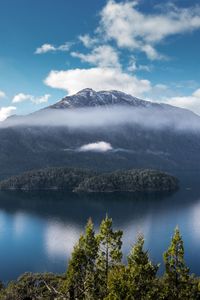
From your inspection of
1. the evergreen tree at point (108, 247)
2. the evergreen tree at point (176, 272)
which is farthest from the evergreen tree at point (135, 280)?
the evergreen tree at point (108, 247)

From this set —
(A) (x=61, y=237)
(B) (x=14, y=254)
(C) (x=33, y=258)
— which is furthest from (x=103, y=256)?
(A) (x=61, y=237)

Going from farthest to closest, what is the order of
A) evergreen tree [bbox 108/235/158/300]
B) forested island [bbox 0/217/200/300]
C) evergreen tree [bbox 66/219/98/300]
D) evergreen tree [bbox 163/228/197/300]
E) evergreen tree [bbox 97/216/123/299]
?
evergreen tree [bbox 66/219/98/300] < evergreen tree [bbox 97/216/123/299] < evergreen tree [bbox 163/228/197/300] < forested island [bbox 0/217/200/300] < evergreen tree [bbox 108/235/158/300]

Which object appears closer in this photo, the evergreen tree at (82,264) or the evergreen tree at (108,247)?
the evergreen tree at (108,247)

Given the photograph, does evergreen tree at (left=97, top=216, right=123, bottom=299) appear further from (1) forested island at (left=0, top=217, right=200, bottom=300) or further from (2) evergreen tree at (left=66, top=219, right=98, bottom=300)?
(2) evergreen tree at (left=66, top=219, right=98, bottom=300)

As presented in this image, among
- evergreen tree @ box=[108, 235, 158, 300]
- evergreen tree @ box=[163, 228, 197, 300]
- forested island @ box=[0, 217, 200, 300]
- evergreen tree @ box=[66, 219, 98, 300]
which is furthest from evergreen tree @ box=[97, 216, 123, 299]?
evergreen tree @ box=[163, 228, 197, 300]

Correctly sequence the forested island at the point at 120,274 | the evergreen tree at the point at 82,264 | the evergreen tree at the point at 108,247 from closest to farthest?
the forested island at the point at 120,274
the evergreen tree at the point at 108,247
the evergreen tree at the point at 82,264

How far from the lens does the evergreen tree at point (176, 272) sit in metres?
56.0

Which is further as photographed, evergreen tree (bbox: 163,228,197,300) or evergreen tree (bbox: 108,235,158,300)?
evergreen tree (bbox: 163,228,197,300)

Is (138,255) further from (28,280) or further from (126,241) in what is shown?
(126,241)

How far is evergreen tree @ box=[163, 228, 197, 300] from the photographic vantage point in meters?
56.0

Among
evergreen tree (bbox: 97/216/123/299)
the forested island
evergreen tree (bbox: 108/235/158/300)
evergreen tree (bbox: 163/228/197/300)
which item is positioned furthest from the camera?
evergreen tree (bbox: 97/216/123/299)

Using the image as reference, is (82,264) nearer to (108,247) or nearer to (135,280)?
(108,247)

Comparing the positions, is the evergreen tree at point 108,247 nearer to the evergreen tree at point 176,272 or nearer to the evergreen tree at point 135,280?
the evergreen tree at point 135,280

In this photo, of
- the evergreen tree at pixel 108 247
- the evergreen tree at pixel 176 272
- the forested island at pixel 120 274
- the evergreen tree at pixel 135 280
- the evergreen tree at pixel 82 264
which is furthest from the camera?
the evergreen tree at pixel 82 264
